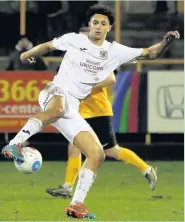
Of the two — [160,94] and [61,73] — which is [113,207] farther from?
[160,94]

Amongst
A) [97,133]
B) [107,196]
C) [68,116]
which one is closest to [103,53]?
[68,116]

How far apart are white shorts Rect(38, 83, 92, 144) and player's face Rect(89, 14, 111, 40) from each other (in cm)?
63

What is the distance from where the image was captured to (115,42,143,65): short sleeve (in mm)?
10977

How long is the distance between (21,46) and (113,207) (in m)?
6.27

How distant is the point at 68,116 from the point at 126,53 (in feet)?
2.92

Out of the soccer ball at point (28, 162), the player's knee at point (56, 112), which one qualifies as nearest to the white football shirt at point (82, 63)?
the player's knee at point (56, 112)

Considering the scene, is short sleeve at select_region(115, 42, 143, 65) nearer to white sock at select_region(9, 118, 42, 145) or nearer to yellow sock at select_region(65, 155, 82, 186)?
white sock at select_region(9, 118, 42, 145)

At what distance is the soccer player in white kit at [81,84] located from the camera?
34.5ft

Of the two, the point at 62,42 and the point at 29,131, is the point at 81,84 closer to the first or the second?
the point at 62,42

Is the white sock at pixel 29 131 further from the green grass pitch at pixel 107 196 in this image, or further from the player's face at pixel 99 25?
the player's face at pixel 99 25

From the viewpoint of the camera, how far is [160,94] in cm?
1716

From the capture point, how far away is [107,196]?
12.8 m

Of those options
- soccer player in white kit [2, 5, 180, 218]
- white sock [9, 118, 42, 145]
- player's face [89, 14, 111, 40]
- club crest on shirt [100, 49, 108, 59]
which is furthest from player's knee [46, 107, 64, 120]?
player's face [89, 14, 111, 40]

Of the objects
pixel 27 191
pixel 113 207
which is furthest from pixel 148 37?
pixel 113 207
